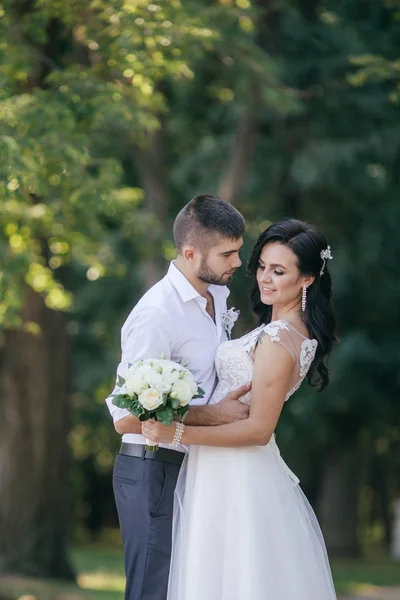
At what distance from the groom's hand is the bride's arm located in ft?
0.14

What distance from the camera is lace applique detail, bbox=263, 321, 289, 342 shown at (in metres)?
4.69

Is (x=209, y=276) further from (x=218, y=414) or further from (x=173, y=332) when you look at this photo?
(x=218, y=414)

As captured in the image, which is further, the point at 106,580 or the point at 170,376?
the point at 106,580

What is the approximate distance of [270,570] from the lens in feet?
15.4

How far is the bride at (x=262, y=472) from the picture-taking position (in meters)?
4.64

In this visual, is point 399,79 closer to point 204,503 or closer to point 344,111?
point 344,111

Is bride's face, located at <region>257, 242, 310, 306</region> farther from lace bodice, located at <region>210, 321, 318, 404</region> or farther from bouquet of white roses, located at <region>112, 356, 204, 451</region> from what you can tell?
bouquet of white roses, located at <region>112, 356, 204, 451</region>

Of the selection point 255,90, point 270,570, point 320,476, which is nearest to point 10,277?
point 270,570

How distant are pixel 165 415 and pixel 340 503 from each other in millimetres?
15503

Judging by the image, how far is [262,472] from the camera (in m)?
4.80

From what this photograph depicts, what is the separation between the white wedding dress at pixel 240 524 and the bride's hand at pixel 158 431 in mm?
404

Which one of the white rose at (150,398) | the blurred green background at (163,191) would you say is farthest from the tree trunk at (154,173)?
the white rose at (150,398)

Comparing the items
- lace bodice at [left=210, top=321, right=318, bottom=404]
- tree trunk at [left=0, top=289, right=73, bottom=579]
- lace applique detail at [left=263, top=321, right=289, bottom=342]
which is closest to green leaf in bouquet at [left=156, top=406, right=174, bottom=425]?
lace bodice at [left=210, top=321, right=318, bottom=404]

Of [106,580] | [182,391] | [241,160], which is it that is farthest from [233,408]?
[106,580]
